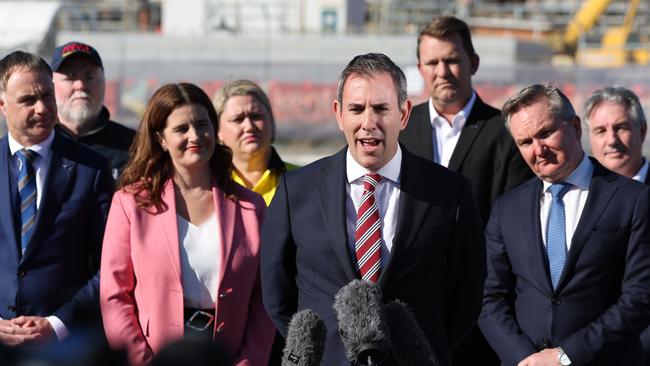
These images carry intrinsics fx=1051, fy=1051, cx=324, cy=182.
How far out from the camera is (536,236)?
4574 millimetres

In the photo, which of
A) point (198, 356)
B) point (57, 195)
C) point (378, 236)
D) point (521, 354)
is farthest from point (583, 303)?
point (198, 356)

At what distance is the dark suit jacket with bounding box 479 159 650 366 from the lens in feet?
14.4

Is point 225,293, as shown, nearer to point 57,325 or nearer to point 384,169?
point 57,325

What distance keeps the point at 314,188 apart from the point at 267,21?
34829 mm

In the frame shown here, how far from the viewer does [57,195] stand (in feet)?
15.8

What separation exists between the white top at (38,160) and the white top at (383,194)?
5.66 ft

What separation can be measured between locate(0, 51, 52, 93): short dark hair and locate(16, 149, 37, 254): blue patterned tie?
13.4 inches

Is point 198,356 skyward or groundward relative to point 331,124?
skyward

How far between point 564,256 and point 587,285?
160 mm

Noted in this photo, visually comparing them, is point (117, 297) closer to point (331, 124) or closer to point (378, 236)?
point (378, 236)

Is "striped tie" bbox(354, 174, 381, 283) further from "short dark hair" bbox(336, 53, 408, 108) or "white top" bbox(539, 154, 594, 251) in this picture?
"white top" bbox(539, 154, 594, 251)

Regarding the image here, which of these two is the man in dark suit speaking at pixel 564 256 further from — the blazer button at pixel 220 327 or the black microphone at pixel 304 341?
the black microphone at pixel 304 341

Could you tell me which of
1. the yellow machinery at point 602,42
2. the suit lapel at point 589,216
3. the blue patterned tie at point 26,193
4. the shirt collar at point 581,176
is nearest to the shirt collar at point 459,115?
the shirt collar at point 581,176

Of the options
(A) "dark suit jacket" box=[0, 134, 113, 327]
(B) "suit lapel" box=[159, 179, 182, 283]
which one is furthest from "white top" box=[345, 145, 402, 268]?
(A) "dark suit jacket" box=[0, 134, 113, 327]
